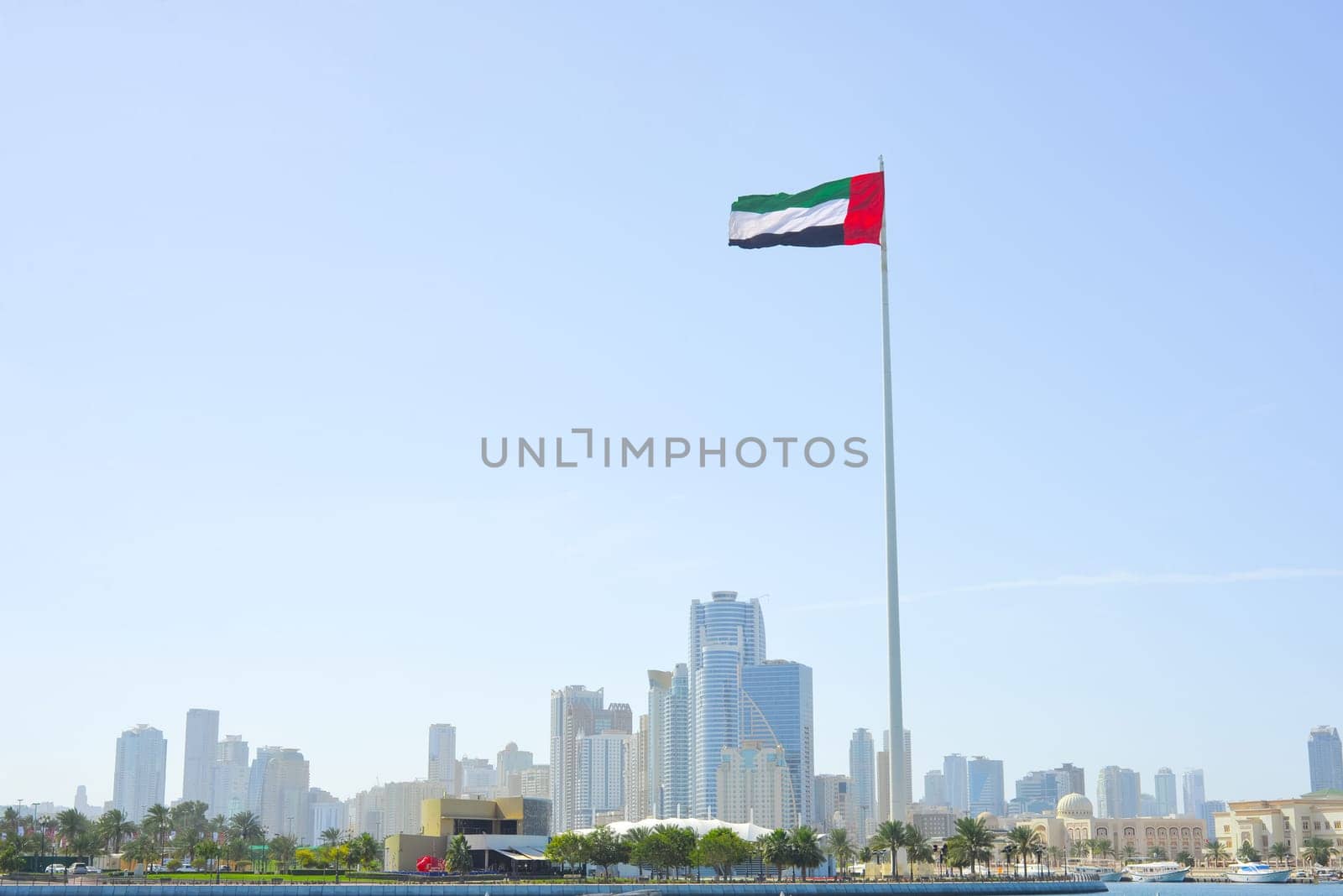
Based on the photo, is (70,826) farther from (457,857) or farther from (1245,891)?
(1245,891)

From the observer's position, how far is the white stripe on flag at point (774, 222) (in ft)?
240

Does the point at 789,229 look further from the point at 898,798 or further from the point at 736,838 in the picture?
the point at 736,838

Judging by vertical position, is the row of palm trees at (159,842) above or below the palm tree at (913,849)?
below

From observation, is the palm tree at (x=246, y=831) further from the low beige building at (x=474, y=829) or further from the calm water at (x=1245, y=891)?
the calm water at (x=1245, y=891)

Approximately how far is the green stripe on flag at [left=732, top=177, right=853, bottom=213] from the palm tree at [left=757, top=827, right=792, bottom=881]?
207 ft

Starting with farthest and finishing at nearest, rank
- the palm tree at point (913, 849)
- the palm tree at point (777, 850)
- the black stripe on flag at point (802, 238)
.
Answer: the palm tree at point (777, 850), the palm tree at point (913, 849), the black stripe on flag at point (802, 238)

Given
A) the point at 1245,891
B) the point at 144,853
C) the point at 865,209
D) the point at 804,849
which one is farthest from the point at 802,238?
the point at 1245,891

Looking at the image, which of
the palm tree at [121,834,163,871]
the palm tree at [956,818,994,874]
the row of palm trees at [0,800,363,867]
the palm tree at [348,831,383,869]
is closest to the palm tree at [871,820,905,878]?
the palm tree at [956,818,994,874]

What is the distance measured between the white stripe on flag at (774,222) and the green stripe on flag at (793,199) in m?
0.26

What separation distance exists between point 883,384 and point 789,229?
13416mm

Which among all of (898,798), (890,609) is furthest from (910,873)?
(890,609)

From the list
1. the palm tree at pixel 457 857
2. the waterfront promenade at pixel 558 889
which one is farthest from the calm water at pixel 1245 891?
the palm tree at pixel 457 857

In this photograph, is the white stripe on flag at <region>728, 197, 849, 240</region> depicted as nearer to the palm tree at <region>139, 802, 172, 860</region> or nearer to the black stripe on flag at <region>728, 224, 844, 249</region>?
the black stripe on flag at <region>728, 224, 844, 249</region>

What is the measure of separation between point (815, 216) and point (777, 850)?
64.9m
